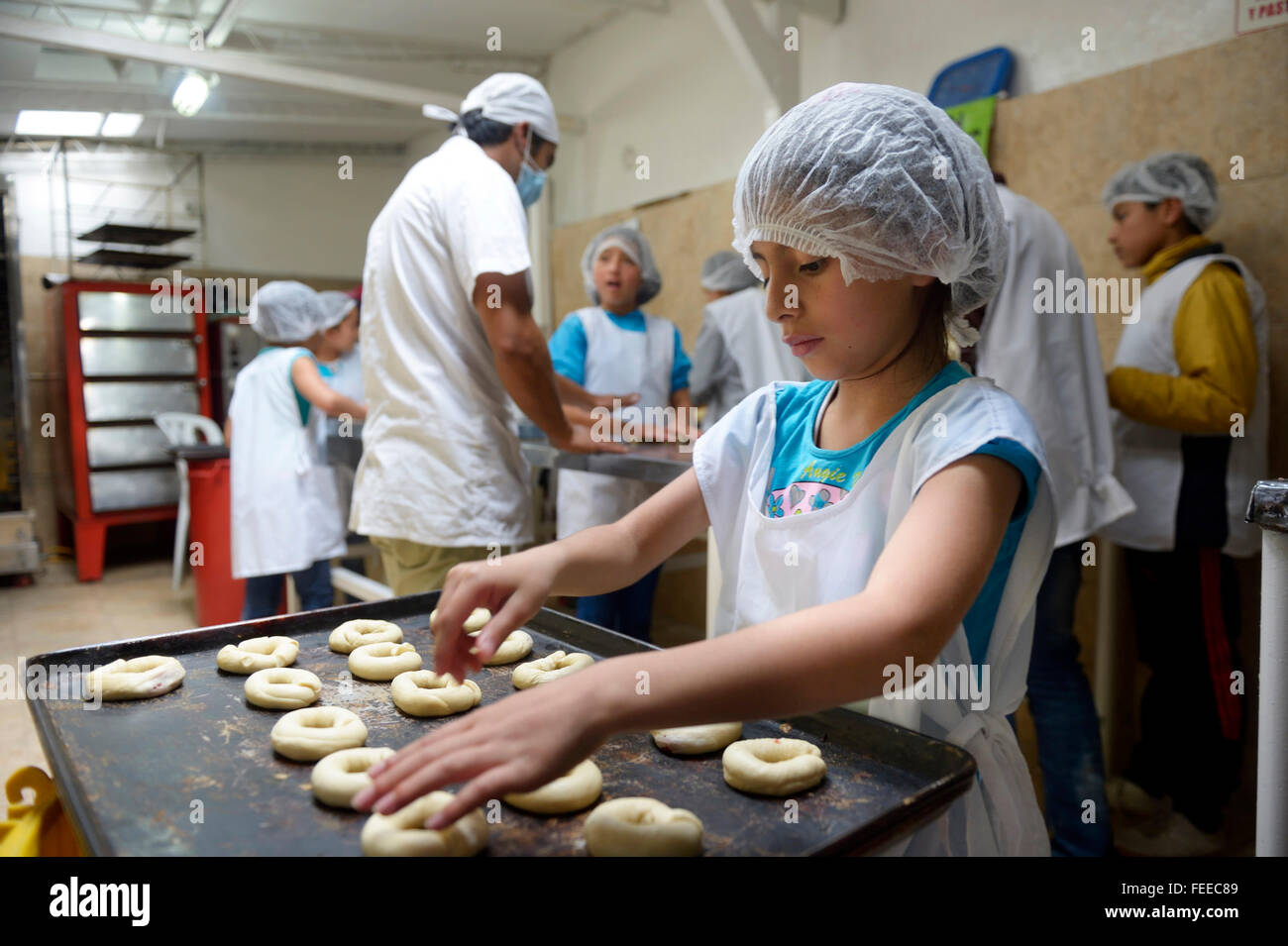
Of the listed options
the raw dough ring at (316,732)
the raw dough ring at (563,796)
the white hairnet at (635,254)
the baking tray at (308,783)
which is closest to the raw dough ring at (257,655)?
the baking tray at (308,783)

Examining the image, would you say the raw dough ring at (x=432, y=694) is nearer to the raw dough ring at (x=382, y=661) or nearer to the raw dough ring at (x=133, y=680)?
the raw dough ring at (x=382, y=661)

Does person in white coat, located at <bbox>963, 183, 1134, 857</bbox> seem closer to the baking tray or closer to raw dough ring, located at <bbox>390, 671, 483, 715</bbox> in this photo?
the baking tray

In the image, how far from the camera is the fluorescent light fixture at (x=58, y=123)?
282 cm

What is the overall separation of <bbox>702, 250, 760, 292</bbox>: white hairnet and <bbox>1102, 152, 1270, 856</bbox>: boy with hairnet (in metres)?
1.40

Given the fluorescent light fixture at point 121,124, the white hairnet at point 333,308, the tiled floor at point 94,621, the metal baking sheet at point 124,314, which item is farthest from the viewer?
the metal baking sheet at point 124,314

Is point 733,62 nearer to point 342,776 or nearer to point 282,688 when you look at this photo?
point 282,688

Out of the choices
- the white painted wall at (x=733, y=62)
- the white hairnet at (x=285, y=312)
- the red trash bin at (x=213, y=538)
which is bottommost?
the red trash bin at (x=213, y=538)

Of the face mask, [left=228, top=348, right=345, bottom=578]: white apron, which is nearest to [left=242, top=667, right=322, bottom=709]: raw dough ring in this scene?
the face mask

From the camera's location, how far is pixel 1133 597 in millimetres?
2371

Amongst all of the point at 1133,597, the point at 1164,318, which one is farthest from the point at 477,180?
the point at 1133,597

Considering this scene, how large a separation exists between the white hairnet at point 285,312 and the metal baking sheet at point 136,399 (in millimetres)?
3084

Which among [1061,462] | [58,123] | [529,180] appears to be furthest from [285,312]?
[1061,462]
